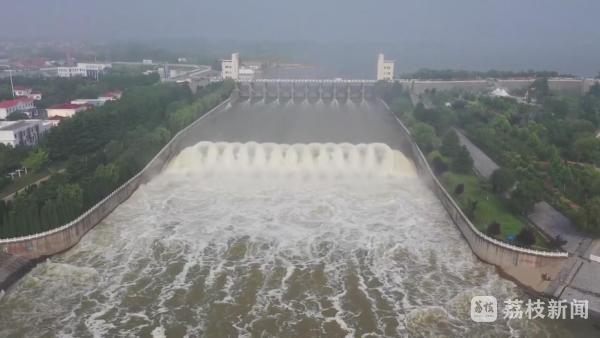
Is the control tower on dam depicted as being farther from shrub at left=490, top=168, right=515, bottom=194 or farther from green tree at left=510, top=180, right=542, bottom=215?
green tree at left=510, top=180, right=542, bottom=215

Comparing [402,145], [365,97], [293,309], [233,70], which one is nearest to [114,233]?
[293,309]

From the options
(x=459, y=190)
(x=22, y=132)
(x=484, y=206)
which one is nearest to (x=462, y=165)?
(x=459, y=190)

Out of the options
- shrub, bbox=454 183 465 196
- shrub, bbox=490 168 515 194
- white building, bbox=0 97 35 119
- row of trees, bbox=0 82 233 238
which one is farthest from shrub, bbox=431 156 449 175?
white building, bbox=0 97 35 119

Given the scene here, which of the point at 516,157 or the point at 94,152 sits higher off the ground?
the point at 516,157

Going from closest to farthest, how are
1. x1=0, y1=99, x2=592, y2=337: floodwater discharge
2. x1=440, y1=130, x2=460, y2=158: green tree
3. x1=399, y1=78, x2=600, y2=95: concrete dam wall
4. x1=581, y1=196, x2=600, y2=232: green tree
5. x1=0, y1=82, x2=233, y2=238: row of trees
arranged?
x1=0, y1=99, x2=592, y2=337: floodwater discharge → x1=581, y1=196, x2=600, y2=232: green tree → x1=0, y1=82, x2=233, y2=238: row of trees → x1=440, y1=130, x2=460, y2=158: green tree → x1=399, y1=78, x2=600, y2=95: concrete dam wall

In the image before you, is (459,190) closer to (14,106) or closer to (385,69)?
(14,106)

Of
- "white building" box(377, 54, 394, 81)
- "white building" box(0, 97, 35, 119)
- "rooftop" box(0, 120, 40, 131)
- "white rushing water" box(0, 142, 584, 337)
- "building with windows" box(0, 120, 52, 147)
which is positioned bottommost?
"white rushing water" box(0, 142, 584, 337)

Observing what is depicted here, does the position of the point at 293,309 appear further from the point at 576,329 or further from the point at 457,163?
the point at 457,163
